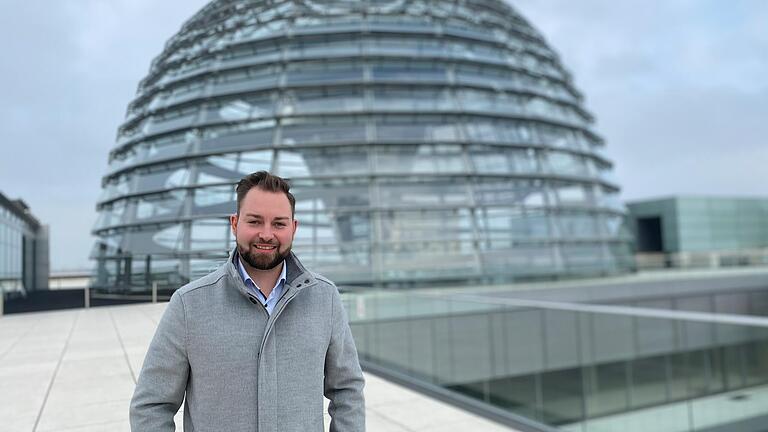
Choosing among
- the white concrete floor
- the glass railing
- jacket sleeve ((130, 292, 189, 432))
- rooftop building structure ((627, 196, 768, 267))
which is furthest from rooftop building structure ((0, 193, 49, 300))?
rooftop building structure ((627, 196, 768, 267))

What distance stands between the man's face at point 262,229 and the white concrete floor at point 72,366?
3.40 feet

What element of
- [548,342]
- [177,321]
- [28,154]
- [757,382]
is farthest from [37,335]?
[548,342]

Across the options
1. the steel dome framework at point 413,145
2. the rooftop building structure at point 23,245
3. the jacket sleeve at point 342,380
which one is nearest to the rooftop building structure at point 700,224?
the steel dome framework at point 413,145

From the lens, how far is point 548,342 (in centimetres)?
923

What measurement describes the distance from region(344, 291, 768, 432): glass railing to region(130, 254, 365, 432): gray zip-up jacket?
3692mm

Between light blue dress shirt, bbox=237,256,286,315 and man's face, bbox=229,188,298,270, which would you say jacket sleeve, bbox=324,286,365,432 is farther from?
man's face, bbox=229,188,298,270

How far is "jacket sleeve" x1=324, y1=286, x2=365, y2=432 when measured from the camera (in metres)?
1.96

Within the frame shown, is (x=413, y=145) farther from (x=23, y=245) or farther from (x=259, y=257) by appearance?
(x=259, y=257)

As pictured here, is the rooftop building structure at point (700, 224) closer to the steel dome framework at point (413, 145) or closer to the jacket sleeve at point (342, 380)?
the steel dome framework at point (413, 145)

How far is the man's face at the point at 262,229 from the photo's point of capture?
174 cm

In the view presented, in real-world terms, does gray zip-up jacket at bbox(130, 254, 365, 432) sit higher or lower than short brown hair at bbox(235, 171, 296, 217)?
lower

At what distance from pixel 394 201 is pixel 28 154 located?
14121 mm

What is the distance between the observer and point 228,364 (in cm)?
172

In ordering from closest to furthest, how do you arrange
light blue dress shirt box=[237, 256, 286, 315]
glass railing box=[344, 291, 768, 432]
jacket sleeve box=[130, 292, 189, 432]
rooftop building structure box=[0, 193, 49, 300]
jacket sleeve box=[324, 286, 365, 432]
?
jacket sleeve box=[130, 292, 189, 432]
light blue dress shirt box=[237, 256, 286, 315]
jacket sleeve box=[324, 286, 365, 432]
rooftop building structure box=[0, 193, 49, 300]
glass railing box=[344, 291, 768, 432]
